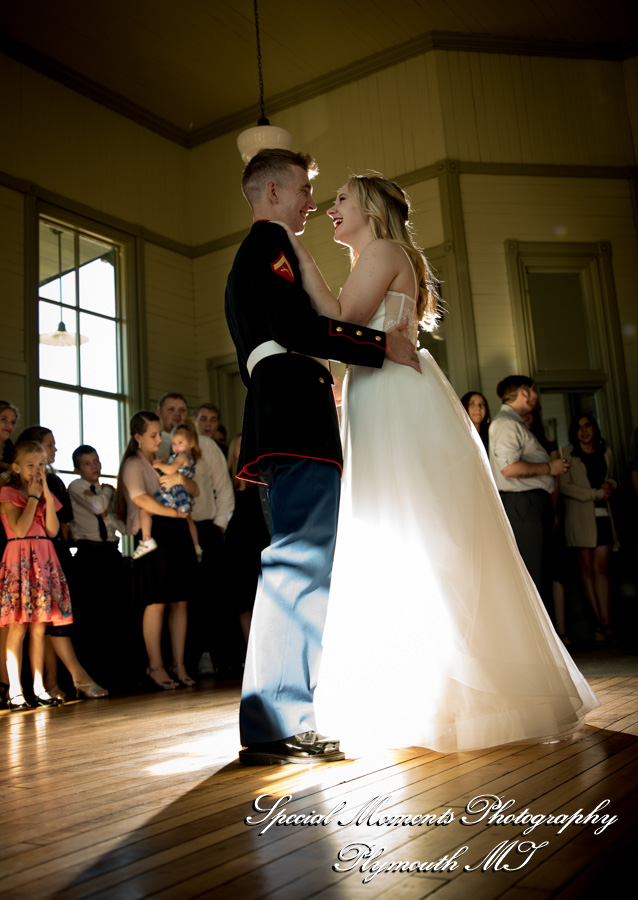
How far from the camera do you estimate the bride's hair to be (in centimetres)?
243

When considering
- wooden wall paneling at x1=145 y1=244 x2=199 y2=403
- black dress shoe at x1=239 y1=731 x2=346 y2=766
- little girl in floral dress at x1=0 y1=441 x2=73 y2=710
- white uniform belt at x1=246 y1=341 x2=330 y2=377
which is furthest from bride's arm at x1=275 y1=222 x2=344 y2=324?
wooden wall paneling at x1=145 y1=244 x2=199 y2=403

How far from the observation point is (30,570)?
13.4 feet

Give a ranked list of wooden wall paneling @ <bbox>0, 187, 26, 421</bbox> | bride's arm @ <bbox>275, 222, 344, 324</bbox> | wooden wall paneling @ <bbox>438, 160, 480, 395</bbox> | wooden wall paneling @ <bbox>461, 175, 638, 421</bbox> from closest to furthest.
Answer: bride's arm @ <bbox>275, 222, 344, 324</bbox> < wooden wall paneling @ <bbox>0, 187, 26, 421</bbox> < wooden wall paneling @ <bbox>438, 160, 480, 395</bbox> < wooden wall paneling @ <bbox>461, 175, 638, 421</bbox>

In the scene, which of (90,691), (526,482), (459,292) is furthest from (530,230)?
(90,691)

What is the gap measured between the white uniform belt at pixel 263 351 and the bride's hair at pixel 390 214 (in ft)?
1.83

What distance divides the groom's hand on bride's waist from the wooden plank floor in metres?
0.97

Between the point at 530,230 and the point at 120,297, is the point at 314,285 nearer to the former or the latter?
the point at 530,230

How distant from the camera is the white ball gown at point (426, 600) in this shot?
189cm

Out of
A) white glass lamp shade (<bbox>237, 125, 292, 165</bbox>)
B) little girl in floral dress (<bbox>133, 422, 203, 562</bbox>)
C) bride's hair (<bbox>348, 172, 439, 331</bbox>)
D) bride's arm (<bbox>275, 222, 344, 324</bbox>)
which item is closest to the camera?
bride's arm (<bbox>275, 222, 344, 324</bbox>)

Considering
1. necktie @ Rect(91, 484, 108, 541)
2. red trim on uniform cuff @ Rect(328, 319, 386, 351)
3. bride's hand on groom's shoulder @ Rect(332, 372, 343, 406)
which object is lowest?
necktie @ Rect(91, 484, 108, 541)

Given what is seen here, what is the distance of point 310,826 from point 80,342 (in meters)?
6.90

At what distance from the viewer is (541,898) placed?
93cm

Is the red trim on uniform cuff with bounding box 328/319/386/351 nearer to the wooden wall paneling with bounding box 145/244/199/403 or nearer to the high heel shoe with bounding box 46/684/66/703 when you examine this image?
the high heel shoe with bounding box 46/684/66/703

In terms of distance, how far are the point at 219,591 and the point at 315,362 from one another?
324 cm
